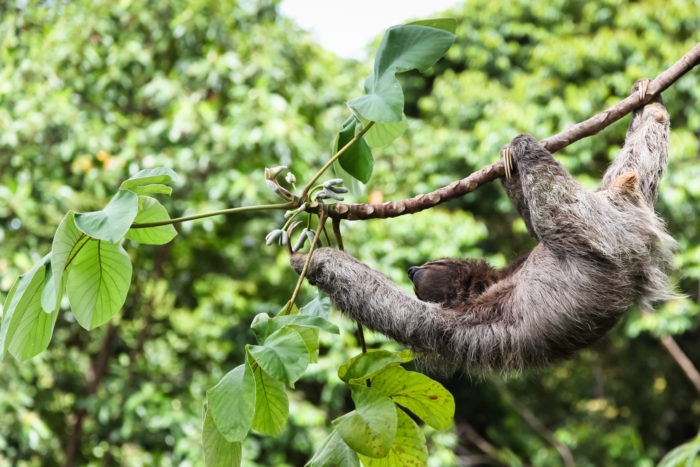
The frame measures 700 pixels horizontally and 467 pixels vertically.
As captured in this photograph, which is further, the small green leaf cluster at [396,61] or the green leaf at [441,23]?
the green leaf at [441,23]

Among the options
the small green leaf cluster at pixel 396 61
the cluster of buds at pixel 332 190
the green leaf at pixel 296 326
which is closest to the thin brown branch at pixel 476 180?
the cluster of buds at pixel 332 190

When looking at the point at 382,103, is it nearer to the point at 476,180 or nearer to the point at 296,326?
the point at 476,180

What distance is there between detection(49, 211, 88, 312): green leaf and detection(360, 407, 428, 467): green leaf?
1.01m

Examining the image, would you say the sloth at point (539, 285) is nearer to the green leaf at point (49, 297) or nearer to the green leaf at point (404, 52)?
the green leaf at point (404, 52)

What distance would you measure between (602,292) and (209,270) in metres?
6.33

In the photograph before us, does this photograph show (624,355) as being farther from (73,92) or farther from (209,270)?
(73,92)

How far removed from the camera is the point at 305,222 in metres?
2.86

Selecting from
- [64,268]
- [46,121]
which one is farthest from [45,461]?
[64,268]

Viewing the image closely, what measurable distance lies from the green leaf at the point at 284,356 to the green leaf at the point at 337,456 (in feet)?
1.29

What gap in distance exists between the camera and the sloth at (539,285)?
119 inches

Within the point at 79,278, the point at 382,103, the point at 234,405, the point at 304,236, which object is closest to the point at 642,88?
the point at 382,103

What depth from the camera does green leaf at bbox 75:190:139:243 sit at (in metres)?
2.00

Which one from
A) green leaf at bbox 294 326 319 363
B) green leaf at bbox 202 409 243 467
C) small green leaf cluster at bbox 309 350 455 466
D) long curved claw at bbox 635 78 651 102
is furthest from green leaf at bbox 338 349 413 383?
long curved claw at bbox 635 78 651 102

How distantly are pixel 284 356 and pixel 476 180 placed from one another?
39.6 inches
